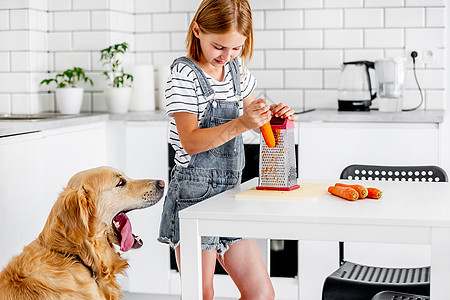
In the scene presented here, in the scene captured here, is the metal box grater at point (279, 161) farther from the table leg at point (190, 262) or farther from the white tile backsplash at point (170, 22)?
the white tile backsplash at point (170, 22)

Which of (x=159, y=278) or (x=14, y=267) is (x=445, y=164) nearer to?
(x=159, y=278)

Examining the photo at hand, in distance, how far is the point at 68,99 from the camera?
11.6 ft

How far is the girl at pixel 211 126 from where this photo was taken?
192 cm

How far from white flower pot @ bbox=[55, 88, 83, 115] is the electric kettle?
4.59 feet

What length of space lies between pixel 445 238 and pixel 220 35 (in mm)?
840

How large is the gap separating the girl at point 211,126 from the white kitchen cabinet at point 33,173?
2.06ft

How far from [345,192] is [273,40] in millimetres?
2079

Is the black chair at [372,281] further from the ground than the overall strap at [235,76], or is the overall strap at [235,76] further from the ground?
the overall strap at [235,76]

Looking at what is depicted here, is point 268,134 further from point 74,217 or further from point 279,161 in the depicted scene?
point 74,217

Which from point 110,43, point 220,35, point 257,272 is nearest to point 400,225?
point 257,272

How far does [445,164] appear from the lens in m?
3.54

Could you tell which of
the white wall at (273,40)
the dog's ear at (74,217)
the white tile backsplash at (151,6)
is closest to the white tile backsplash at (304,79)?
the white wall at (273,40)

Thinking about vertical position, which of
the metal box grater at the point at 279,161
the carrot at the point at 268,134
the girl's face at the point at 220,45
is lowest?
the metal box grater at the point at 279,161

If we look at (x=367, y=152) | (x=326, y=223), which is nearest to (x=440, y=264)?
(x=326, y=223)
